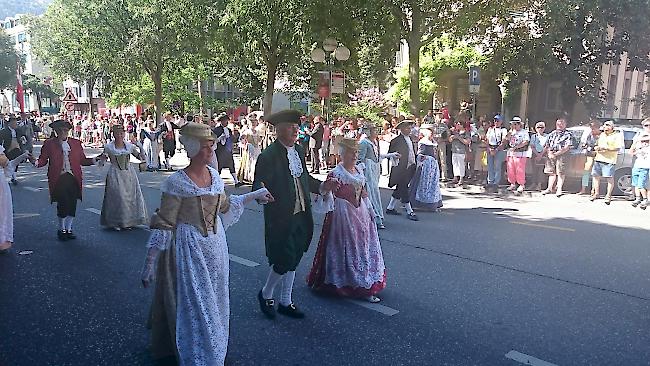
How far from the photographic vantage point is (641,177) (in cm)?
1187

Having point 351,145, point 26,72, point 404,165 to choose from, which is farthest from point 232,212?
point 26,72

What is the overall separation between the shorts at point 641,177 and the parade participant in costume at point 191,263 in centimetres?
1063

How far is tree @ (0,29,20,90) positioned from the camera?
5547 cm

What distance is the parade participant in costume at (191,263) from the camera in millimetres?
3812

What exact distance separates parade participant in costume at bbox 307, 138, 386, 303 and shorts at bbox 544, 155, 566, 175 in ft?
30.6

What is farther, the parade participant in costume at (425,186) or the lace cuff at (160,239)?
the parade participant in costume at (425,186)

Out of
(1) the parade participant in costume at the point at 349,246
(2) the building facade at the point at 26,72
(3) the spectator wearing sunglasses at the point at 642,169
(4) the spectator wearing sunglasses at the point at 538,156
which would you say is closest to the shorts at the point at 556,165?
(4) the spectator wearing sunglasses at the point at 538,156

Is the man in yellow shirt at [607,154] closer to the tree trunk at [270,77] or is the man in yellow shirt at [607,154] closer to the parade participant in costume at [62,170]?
the parade participant in costume at [62,170]

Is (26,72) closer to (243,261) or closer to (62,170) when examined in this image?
(62,170)

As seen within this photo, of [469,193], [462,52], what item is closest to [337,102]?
[462,52]

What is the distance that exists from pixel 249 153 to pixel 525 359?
37.7 feet

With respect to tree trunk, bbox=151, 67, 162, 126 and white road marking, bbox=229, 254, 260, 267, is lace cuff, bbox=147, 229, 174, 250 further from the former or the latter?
tree trunk, bbox=151, 67, 162, 126

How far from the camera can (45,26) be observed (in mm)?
50531

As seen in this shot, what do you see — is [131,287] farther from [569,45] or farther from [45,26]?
[45,26]
